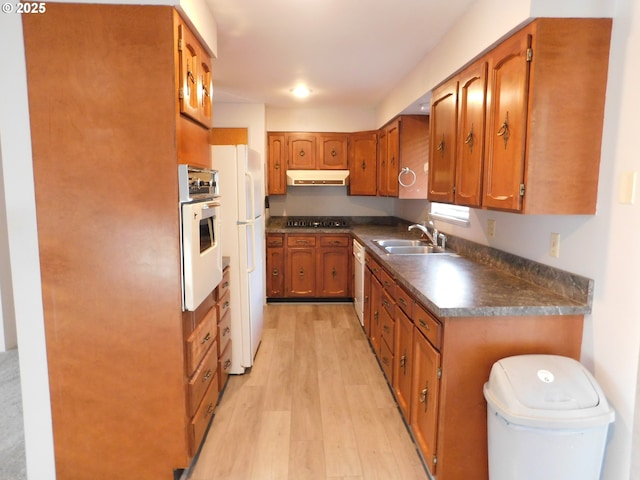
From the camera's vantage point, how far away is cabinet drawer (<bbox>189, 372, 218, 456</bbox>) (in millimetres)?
1942

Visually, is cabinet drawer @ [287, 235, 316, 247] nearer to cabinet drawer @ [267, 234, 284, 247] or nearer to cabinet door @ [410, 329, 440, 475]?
cabinet drawer @ [267, 234, 284, 247]

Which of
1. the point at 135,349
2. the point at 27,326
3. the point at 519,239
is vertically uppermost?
the point at 519,239

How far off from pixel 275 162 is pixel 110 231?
3265 millimetres

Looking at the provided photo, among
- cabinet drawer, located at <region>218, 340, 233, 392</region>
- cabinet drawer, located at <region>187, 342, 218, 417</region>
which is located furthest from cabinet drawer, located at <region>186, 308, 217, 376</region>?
cabinet drawer, located at <region>218, 340, 233, 392</region>

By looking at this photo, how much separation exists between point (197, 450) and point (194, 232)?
118 cm

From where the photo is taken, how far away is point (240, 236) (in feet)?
9.32

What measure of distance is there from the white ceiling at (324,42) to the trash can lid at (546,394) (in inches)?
72.9

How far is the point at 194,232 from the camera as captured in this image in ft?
6.02

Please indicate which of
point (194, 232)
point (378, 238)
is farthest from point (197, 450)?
point (378, 238)

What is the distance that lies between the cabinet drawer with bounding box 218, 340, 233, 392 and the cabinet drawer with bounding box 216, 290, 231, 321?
0.26 m

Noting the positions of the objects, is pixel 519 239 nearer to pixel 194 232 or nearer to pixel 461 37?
pixel 461 37

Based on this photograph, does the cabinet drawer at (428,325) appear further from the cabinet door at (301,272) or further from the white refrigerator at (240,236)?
the cabinet door at (301,272)

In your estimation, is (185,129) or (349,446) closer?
(185,129)

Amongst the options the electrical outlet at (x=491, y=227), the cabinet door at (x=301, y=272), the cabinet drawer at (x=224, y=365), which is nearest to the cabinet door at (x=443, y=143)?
the electrical outlet at (x=491, y=227)
